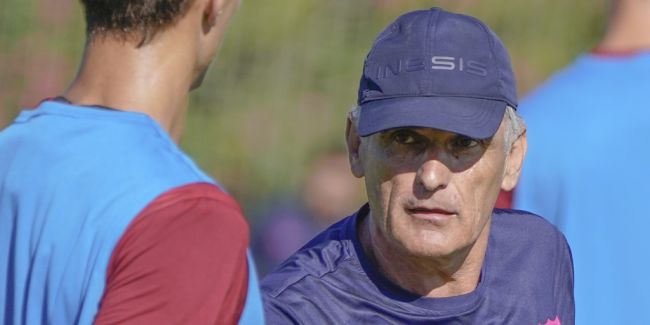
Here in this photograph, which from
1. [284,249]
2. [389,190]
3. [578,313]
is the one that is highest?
[389,190]

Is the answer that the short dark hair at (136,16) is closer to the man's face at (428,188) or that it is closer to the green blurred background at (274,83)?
the man's face at (428,188)

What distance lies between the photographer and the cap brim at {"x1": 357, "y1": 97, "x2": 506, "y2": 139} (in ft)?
8.89

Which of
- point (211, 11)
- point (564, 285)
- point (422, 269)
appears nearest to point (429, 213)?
point (422, 269)

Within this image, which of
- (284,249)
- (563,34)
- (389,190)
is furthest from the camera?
(563,34)

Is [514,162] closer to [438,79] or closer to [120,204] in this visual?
[438,79]

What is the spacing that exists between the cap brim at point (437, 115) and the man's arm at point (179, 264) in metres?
0.67

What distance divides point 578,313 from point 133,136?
160 cm

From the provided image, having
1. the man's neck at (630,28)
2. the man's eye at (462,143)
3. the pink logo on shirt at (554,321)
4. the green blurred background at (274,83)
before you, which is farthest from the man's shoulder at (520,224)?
the green blurred background at (274,83)

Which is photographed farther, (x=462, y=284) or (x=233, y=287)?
(x=462, y=284)

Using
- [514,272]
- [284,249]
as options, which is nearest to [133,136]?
[514,272]

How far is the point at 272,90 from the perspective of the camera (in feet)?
19.1

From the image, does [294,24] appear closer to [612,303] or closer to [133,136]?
[612,303]

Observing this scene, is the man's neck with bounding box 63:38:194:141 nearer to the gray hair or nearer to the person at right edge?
the gray hair

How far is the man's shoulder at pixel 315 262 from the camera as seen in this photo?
272 cm
